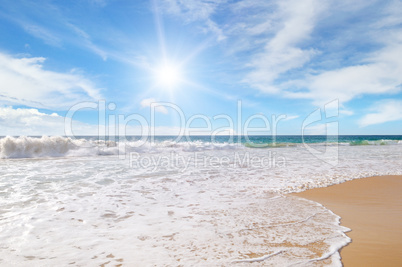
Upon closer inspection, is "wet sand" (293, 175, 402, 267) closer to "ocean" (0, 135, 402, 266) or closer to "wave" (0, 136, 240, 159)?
"ocean" (0, 135, 402, 266)

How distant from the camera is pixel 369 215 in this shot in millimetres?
3996

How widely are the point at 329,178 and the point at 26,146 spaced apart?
19727mm

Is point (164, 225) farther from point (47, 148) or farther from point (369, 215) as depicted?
point (47, 148)

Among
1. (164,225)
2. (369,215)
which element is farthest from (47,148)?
(369,215)

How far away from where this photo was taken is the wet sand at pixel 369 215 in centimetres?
258

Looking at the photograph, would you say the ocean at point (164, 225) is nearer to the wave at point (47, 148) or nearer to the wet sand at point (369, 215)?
the wet sand at point (369, 215)

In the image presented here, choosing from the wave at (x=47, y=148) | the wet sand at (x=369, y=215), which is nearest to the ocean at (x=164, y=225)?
the wet sand at (x=369, y=215)

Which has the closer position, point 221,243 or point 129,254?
point 129,254

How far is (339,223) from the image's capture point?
3.57 meters

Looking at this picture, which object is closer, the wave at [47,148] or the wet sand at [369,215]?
the wet sand at [369,215]

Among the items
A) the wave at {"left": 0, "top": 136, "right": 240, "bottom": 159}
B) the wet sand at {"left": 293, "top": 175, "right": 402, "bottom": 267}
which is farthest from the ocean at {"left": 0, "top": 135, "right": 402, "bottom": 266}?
the wave at {"left": 0, "top": 136, "right": 240, "bottom": 159}

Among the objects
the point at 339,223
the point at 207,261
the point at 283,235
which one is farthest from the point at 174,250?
the point at 339,223

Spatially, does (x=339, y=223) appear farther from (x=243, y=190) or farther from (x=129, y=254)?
(x=129, y=254)

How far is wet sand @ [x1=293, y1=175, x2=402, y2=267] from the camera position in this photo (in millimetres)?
2576
